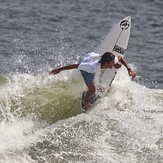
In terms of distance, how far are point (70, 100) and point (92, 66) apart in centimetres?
140

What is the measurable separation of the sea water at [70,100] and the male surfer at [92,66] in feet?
2.08

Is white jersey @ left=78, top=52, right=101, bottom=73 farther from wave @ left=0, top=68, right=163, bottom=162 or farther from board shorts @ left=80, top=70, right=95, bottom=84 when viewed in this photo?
wave @ left=0, top=68, right=163, bottom=162

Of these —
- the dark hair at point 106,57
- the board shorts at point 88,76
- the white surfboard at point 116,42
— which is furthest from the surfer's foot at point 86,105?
the dark hair at point 106,57

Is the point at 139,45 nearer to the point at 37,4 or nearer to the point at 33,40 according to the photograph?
the point at 33,40

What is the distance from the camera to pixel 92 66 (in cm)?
1126

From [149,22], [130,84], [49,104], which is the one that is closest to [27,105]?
[49,104]

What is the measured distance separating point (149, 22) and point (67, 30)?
3764 mm

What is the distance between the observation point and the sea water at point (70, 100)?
9891 mm

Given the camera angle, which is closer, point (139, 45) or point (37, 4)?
point (139, 45)

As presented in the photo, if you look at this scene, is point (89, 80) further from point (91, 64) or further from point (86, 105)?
point (86, 105)

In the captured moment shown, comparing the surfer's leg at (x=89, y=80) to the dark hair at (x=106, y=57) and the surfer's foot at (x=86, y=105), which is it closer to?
the surfer's foot at (x=86, y=105)

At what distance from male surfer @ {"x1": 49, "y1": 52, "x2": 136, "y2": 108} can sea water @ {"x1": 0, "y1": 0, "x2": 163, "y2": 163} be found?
2.08 feet

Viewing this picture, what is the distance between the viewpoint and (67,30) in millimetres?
19469

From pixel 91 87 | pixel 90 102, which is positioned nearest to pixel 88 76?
pixel 91 87
